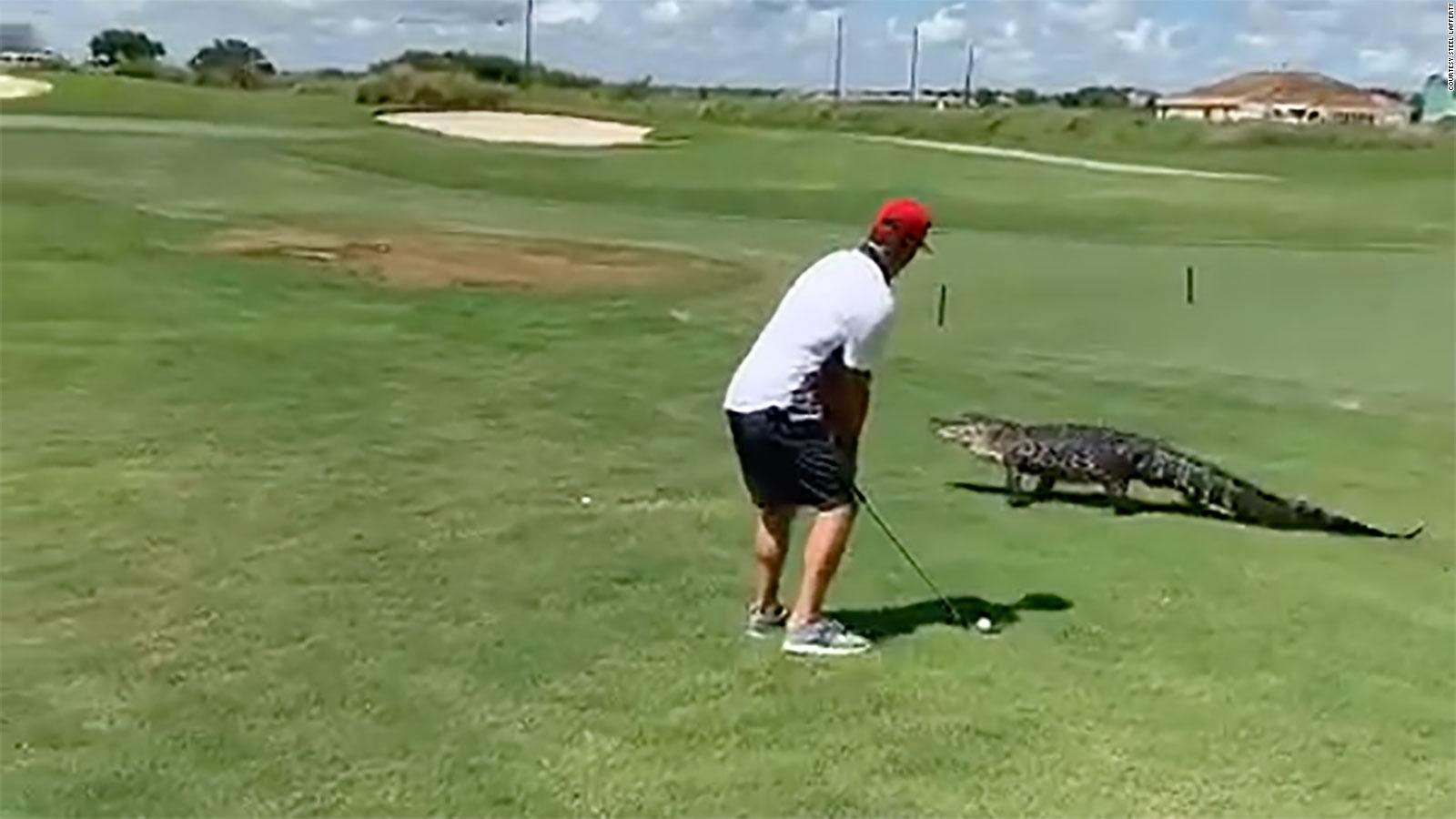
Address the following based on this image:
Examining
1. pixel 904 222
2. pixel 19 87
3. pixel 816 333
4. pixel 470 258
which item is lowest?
pixel 470 258

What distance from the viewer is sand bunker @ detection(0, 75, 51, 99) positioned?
5438 cm

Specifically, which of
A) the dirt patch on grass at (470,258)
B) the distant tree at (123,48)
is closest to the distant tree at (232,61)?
the distant tree at (123,48)

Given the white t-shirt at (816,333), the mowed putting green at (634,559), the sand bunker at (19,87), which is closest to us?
the mowed putting green at (634,559)

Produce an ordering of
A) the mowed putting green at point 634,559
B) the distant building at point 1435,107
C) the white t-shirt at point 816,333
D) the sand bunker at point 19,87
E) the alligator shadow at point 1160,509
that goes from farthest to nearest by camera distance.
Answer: the sand bunker at point 19,87
the distant building at point 1435,107
the alligator shadow at point 1160,509
the white t-shirt at point 816,333
the mowed putting green at point 634,559

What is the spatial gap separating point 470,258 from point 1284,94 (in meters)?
83.3

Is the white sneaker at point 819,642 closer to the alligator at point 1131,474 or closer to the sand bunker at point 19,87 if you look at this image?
the alligator at point 1131,474

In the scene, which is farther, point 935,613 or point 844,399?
point 935,613

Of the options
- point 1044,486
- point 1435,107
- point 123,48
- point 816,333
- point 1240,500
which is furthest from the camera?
point 123,48

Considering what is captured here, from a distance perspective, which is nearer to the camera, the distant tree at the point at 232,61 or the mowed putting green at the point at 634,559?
the mowed putting green at the point at 634,559

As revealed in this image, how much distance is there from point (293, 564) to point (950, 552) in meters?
2.68

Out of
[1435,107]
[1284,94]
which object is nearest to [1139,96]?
[1284,94]

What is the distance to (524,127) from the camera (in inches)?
1964

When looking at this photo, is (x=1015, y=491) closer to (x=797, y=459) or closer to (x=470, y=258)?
(x=797, y=459)

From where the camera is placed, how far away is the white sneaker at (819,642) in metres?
7.26
